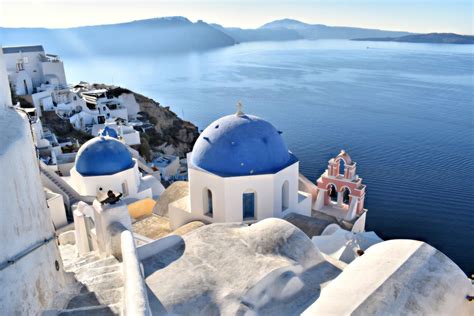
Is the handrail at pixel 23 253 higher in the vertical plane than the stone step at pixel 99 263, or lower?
higher

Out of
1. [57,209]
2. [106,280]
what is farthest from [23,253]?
[57,209]

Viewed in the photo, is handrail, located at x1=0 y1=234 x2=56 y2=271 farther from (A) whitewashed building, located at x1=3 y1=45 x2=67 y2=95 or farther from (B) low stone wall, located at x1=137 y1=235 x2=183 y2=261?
(A) whitewashed building, located at x1=3 y1=45 x2=67 y2=95

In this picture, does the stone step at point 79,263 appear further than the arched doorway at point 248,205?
No

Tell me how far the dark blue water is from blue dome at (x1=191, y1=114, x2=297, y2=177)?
51.1 feet

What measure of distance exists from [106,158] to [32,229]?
1156cm

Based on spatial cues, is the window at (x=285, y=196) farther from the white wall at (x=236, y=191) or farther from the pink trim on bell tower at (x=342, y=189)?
the pink trim on bell tower at (x=342, y=189)

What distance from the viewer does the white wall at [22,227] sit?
435cm

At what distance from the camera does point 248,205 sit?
41.0ft

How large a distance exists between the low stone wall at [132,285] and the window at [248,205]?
5.94 metres

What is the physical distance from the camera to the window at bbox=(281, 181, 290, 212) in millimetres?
12680

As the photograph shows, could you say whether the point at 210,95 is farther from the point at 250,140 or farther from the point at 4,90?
the point at 4,90

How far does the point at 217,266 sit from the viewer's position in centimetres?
719

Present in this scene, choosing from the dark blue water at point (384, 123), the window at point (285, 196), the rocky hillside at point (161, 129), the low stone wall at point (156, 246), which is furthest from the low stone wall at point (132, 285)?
the rocky hillside at point (161, 129)

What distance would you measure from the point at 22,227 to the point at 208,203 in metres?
8.14
